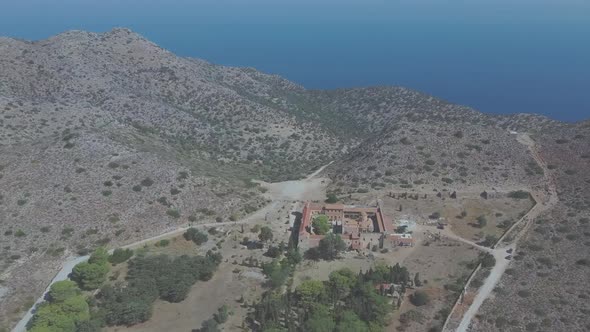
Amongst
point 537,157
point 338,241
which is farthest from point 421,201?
point 537,157

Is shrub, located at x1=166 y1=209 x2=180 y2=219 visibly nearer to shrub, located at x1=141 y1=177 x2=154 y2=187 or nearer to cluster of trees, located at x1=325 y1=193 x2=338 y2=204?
shrub, located at x1=141 y1=177 x2=154 y2=187

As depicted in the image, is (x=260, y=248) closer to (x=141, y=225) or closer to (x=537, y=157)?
(x=141, y=225)

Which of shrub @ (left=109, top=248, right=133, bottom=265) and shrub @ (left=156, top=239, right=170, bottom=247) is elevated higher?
shrub @ (left=156, top=239, right=170, bottom=247)

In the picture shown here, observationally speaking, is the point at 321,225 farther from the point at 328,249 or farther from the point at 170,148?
the point at 170,148

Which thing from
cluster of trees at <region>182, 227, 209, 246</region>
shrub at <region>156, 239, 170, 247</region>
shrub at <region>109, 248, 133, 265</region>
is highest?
cluster of trees at <region>182, 227, 209, 246</region>

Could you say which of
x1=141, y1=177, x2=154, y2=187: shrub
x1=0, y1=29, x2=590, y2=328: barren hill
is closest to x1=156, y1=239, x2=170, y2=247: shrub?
x1=0, y1=29, x2=590, y2=328: barren hill

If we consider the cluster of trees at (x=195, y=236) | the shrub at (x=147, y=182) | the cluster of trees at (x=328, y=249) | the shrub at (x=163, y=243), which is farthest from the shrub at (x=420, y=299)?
the shrub at (x=147, y=182)
